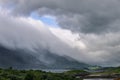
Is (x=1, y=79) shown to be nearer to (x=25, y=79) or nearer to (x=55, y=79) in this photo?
(x=25, y=79)

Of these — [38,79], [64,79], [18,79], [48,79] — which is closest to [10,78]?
[18,79]

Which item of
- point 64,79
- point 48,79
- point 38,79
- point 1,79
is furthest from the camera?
point 64,79

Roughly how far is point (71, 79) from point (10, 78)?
159 feet

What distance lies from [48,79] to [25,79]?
22564 millimetres

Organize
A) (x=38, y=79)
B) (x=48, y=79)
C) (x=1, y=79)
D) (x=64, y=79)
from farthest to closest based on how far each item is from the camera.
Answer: (x=64, y=79) < (x=48, y=79) < (x=38, y=79) < (x=1, y=79)

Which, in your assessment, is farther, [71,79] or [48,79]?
[71,79]

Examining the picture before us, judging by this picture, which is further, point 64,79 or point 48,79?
point 64,79

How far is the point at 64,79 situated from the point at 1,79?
1950 inches

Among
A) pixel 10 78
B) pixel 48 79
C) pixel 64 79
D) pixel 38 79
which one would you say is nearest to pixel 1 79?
pixel 10 78

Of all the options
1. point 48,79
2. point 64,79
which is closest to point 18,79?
point 48,79

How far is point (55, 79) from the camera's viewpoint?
159 metres

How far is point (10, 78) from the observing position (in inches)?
5261

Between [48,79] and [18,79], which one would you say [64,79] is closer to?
[48,79]

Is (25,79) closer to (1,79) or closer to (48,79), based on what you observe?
(1,79)
